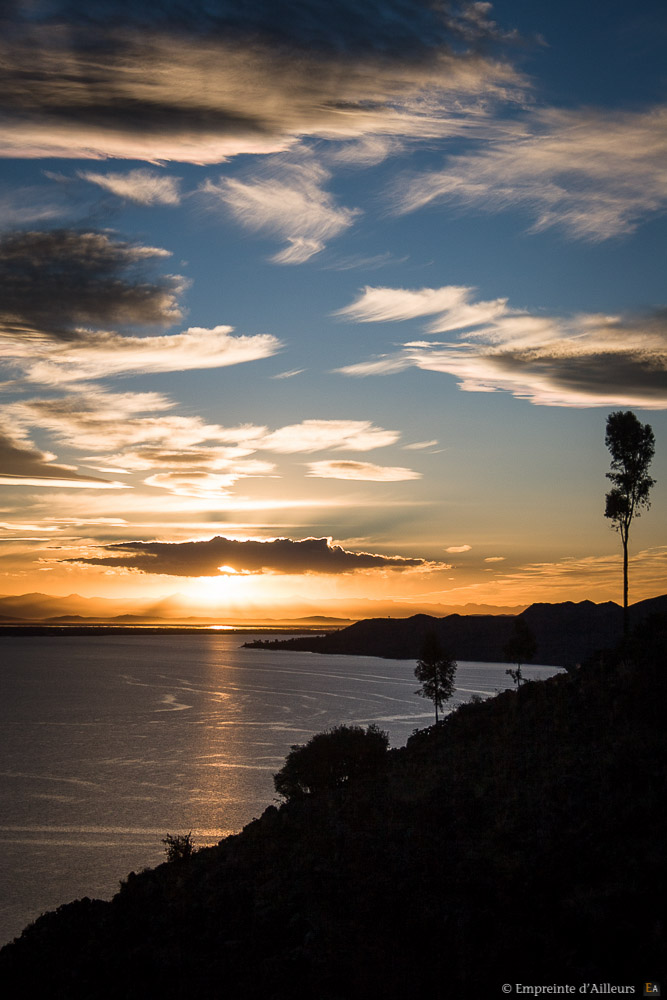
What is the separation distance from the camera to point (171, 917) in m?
20.5

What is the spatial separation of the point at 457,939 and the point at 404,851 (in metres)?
5.46

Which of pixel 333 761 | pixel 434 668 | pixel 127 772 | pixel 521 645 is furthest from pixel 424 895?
pixel 127 772

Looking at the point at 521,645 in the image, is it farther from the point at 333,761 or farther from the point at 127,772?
the point at 333,761

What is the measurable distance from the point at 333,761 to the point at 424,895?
18.7 m

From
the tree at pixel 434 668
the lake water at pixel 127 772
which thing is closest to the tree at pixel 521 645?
the tree at pixel 434 668

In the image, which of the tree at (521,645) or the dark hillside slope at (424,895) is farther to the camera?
the tree at (521,645)

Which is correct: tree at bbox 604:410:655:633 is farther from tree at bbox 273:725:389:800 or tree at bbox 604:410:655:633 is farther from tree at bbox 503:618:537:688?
tree at bbox 503:618:537:688

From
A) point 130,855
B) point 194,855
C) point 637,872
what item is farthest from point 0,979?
point 130,855

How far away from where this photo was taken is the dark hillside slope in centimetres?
1490

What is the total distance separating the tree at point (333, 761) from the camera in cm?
3581

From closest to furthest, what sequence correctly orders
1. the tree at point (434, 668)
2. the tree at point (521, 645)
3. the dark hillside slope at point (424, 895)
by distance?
the dark hillside slope at point (424, 895) → the tree at point (434, 668) → the tree at point (521, 645)

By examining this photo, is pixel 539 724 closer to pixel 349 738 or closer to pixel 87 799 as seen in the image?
pixel 349 738

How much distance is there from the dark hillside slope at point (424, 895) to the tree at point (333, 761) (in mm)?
6428

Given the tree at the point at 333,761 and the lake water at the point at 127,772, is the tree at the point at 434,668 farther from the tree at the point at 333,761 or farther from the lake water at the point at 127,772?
the tree at the point at 333,761
